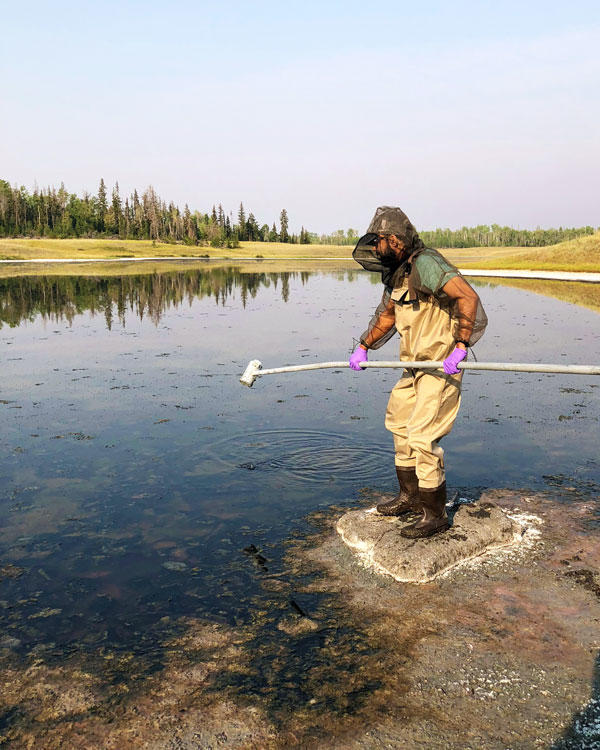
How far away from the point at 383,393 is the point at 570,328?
9191 millimetres

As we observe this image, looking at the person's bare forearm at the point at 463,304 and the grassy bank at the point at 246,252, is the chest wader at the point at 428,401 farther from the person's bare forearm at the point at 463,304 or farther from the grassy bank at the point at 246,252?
the grassy bank at the point at 246,252

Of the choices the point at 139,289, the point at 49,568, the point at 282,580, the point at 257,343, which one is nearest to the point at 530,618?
the point at 282,580

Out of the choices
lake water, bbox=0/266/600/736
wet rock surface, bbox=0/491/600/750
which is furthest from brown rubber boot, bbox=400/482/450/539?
lake water, bbox=0/266/600/736

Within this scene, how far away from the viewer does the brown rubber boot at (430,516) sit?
4.66 m

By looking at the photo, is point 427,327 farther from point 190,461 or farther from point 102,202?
point 102,202

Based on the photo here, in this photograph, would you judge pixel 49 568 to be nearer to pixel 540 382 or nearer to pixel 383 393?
pixel 383 393

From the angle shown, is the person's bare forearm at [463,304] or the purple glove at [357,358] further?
the purple glove at [357,358]

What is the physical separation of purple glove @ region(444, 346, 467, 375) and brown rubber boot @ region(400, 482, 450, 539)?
825mm

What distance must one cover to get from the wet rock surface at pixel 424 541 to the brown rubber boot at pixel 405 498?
0.21 ft

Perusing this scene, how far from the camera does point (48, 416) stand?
832 centimetres

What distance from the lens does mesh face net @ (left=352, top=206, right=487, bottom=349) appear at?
14.5 feet

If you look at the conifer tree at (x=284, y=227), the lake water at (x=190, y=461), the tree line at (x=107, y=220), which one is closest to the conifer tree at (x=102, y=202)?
the tree line at (x=107, y=220)

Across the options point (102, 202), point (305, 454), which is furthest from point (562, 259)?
point (102, 202)

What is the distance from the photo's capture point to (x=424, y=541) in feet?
15.2
